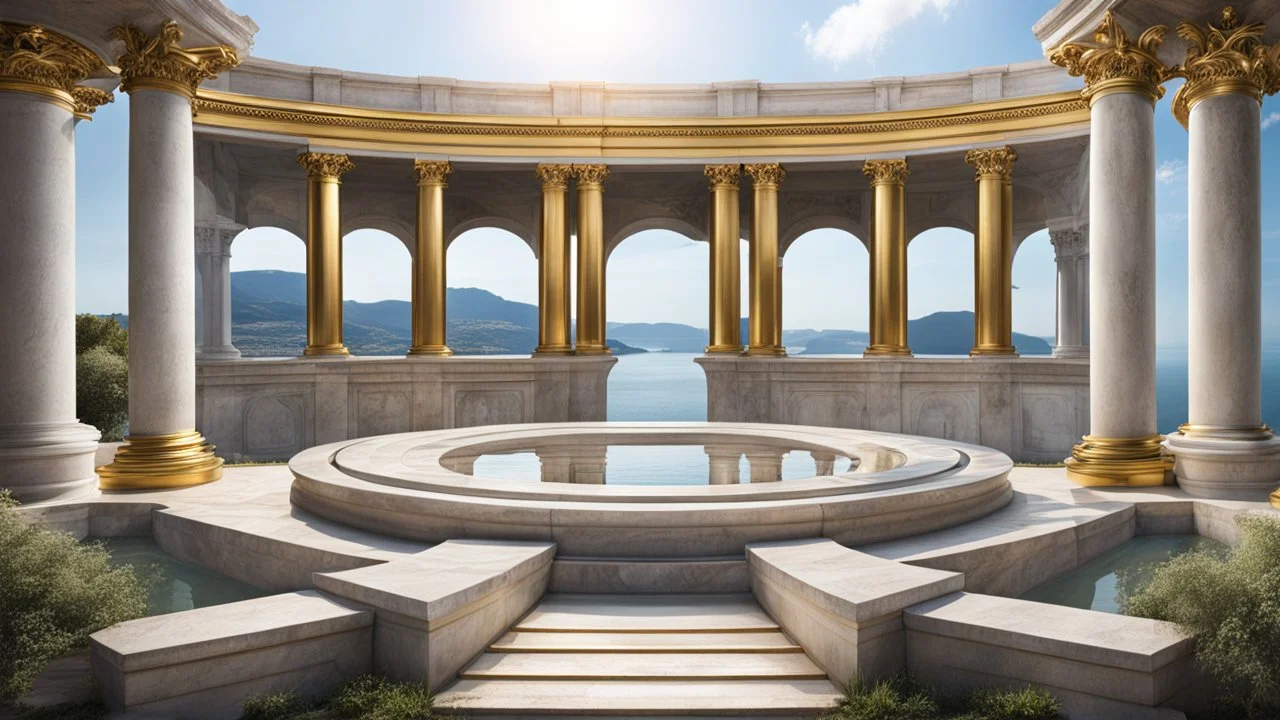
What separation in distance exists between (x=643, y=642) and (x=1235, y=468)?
1345 centimetres

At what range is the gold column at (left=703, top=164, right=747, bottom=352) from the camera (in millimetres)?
35969

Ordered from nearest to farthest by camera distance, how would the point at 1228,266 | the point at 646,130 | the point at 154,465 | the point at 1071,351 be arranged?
the point at 1228,266 → the point at 154,465 → the point at 646,130 → the point at 1071,351

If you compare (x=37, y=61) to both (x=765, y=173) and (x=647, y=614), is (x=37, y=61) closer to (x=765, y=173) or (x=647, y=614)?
(x=647, y=614)

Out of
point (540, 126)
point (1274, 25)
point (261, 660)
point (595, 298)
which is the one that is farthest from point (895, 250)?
point (261, 660)

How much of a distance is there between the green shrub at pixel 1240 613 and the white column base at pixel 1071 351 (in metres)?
34.9

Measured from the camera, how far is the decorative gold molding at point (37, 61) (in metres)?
15.9

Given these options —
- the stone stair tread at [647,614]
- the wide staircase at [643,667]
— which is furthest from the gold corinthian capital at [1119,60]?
the wide staircase at [643,667]

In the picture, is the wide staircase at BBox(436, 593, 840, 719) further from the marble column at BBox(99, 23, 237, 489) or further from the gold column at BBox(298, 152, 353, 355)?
the gold column at BBox(298, 152, 353, 355)

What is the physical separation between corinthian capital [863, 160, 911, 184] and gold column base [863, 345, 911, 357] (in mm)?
6977

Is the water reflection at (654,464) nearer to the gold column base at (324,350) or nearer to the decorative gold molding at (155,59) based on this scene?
the decorative gold molding at (155,59)

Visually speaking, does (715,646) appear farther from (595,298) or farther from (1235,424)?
(595,298)

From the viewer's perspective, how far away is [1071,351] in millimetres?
41438

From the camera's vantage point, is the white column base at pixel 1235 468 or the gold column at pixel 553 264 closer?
the white column base at pixel 1235 468

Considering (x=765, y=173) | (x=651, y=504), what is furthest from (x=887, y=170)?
(x=651, y=504)
